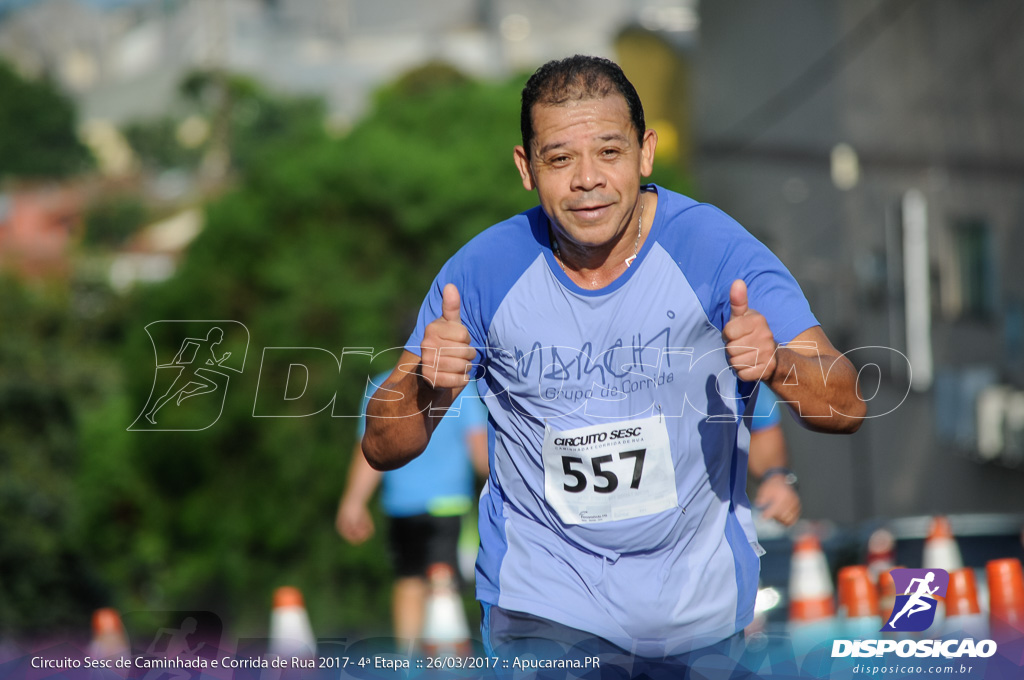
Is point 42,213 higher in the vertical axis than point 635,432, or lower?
higher

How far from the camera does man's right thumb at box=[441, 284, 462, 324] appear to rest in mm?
2588

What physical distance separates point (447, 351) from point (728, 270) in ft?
2.18

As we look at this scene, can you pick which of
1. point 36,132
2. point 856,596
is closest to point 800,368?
point 856,596

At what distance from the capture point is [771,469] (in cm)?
338

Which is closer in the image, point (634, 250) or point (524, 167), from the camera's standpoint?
point (634, 250)

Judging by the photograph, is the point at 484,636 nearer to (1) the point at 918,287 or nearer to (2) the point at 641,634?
(2) the point at 641,634

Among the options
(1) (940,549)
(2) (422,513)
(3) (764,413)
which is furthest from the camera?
(2) (422,513)

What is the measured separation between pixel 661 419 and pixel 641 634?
0.50 m

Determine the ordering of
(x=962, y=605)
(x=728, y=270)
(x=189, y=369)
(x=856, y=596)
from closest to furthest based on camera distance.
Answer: (x=728, y=270) → (x=962, y=605) → (x=856, y=596) → (x=189, y=369)

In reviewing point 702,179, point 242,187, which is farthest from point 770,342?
point 242,187

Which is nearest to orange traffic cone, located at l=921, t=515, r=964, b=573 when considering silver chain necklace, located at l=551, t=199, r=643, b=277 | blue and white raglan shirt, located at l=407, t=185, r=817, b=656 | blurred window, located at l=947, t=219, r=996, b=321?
blue and white raglan shirt, located at l=407, t=185, r=817, b=656

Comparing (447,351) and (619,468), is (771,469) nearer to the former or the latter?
(619,468)

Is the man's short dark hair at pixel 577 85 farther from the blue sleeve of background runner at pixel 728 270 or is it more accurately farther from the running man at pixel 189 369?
the running man at pixel 189 369

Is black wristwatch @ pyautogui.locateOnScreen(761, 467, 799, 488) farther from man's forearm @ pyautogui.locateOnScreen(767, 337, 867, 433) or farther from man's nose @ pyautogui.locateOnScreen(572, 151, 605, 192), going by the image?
man's nose @ pyautogui.locateOnScreen(572, 151, 605, 192)
